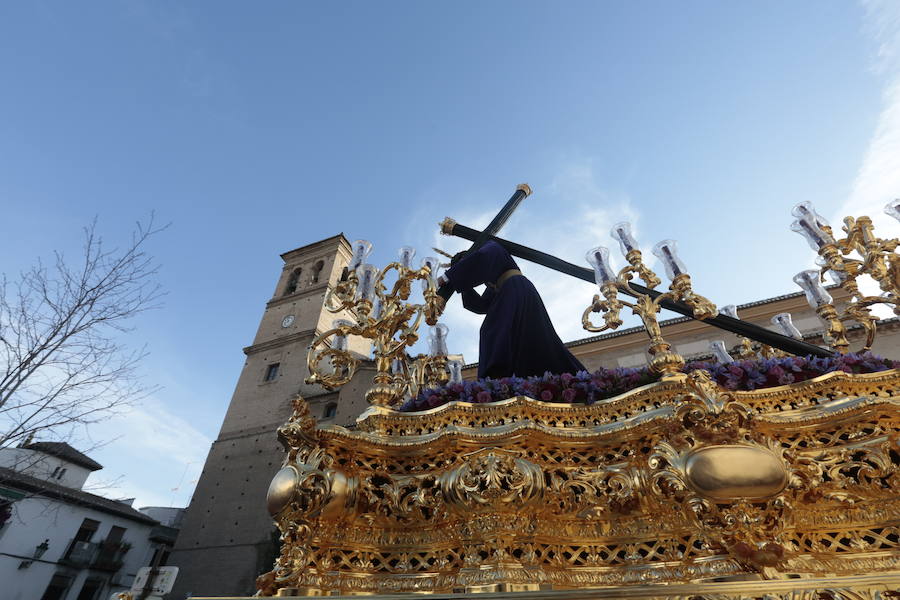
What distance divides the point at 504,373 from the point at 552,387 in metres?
1.00

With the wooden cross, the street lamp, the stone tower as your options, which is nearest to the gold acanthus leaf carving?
the wooden cross

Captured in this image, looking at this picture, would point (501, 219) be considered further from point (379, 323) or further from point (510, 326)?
point (379, 323)

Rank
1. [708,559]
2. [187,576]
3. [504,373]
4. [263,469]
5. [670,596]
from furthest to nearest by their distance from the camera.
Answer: [263,469] < [187,576] < [504,373] < [708,559] < [670,596]

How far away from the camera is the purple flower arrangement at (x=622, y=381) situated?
297 cm

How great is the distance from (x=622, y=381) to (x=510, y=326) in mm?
1364

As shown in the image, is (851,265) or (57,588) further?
(57,588)

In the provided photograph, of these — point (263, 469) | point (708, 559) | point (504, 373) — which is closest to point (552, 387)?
point (504, 373)

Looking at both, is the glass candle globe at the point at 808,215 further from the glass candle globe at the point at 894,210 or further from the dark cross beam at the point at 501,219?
the dark cross beam at the point at 501,219

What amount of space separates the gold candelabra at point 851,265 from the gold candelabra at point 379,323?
378 cm

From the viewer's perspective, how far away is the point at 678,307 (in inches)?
197

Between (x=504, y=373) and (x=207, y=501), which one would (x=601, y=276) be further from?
(x=207, y=501)

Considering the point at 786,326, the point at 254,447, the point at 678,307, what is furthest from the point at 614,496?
the point at 254,447

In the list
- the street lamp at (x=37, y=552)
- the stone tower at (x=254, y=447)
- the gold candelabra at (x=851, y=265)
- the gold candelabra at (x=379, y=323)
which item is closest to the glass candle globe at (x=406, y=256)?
the gold candelabra at (x=379, y=323)

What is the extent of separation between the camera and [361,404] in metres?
22.1
